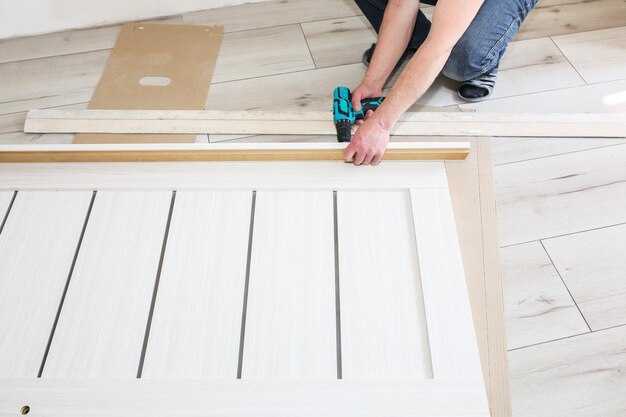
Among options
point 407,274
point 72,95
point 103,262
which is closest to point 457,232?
point 407,274

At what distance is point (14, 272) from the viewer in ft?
4.17

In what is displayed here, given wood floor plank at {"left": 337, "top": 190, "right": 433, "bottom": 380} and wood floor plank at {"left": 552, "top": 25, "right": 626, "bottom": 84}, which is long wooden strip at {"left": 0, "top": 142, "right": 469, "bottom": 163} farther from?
wood floor plank at {"left": 552, "top": 25, "right": 626, "bottom": 84}

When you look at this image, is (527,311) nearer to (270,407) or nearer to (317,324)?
(317,324)

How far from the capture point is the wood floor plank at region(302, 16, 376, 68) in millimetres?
2000

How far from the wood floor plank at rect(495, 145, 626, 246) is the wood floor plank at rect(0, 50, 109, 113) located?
150 cm

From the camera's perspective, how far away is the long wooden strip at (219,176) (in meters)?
1.42

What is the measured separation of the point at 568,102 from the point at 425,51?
75 centimetres

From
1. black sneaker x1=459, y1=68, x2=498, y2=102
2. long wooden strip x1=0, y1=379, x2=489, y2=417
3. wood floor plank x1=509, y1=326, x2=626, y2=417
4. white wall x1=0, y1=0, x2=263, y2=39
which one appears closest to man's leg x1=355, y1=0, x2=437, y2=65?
black sneaker x1=459, y1=68, x2=498, y2=102

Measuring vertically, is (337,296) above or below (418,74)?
below

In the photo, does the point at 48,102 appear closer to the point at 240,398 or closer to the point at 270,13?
the point at 270,13

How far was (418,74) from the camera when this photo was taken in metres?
1.39

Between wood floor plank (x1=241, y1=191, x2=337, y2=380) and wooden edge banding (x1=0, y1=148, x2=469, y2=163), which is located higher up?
wooden edge banding (x1=0, y1=148, x2=469, y2=163)

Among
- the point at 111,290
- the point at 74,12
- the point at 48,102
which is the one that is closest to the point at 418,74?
the point at 111,290

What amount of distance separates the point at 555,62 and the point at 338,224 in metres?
1.19
